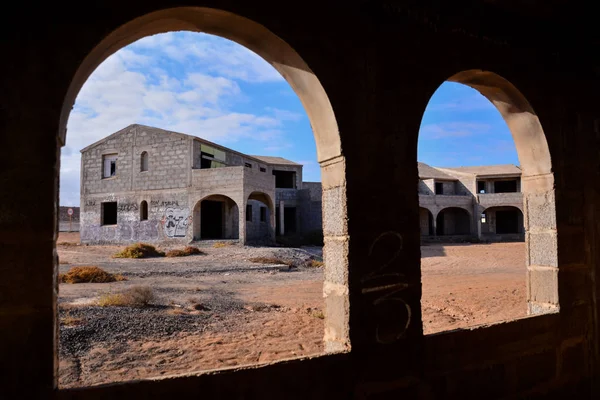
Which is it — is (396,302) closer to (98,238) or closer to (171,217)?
(171,217)

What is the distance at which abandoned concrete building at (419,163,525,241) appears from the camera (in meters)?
32.1

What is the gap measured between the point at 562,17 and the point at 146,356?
611 cm

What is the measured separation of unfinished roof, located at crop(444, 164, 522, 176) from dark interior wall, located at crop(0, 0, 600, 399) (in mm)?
32589

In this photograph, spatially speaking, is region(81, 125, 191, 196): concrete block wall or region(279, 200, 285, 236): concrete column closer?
region(81, 125, 191, 196): concrete block wall

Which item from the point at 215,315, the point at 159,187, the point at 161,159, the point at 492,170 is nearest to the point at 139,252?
the point at 159,187

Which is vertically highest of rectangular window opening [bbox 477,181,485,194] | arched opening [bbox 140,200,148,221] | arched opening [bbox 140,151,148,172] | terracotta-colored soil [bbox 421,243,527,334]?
arched opening [bbox 140,151,148,172]

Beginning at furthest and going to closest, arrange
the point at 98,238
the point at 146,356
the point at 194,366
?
1. the point at 98,238
2. the point at 146,356
3. the point at 194,366

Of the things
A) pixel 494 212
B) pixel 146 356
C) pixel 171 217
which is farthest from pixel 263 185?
pixel 494 212

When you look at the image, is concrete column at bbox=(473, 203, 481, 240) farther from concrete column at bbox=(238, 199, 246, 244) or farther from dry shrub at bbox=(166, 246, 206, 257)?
dry shrub at bbox=(166, 246, 206, 257)

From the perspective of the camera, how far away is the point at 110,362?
4.79m

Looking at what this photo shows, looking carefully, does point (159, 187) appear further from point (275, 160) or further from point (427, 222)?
point (427, 222)

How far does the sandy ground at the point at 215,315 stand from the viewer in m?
4.91

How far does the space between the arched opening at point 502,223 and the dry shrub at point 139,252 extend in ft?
84.5

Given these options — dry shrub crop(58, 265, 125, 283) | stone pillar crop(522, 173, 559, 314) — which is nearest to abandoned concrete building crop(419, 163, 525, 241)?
dry shrub crop(58, 265, 125, 283)
